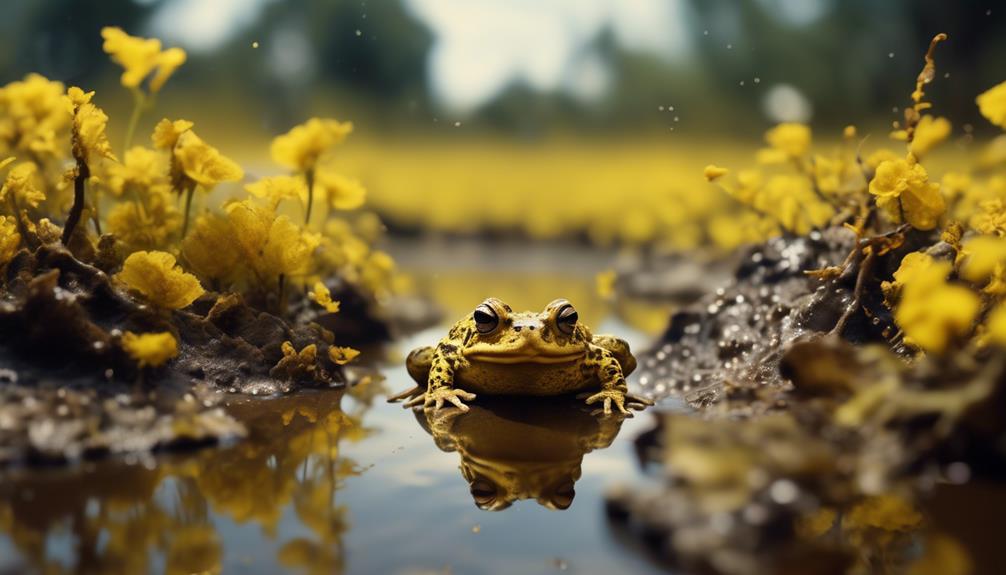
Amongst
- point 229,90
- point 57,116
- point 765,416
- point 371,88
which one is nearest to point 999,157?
point 765,416

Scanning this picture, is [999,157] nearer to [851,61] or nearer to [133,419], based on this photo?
[133,419]

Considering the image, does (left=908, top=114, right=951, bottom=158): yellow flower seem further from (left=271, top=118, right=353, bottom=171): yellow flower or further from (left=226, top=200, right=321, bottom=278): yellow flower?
(left=226, top=200, right=321, bottom=278): yellow flower

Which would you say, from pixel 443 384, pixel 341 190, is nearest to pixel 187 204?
pixel 341 190

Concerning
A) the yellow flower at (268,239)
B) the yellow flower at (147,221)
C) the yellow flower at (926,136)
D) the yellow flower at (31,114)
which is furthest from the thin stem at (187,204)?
the yellow flower at (926,136)

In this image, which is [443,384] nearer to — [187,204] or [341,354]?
[341,354]

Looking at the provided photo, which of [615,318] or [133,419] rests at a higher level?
[615,318]
